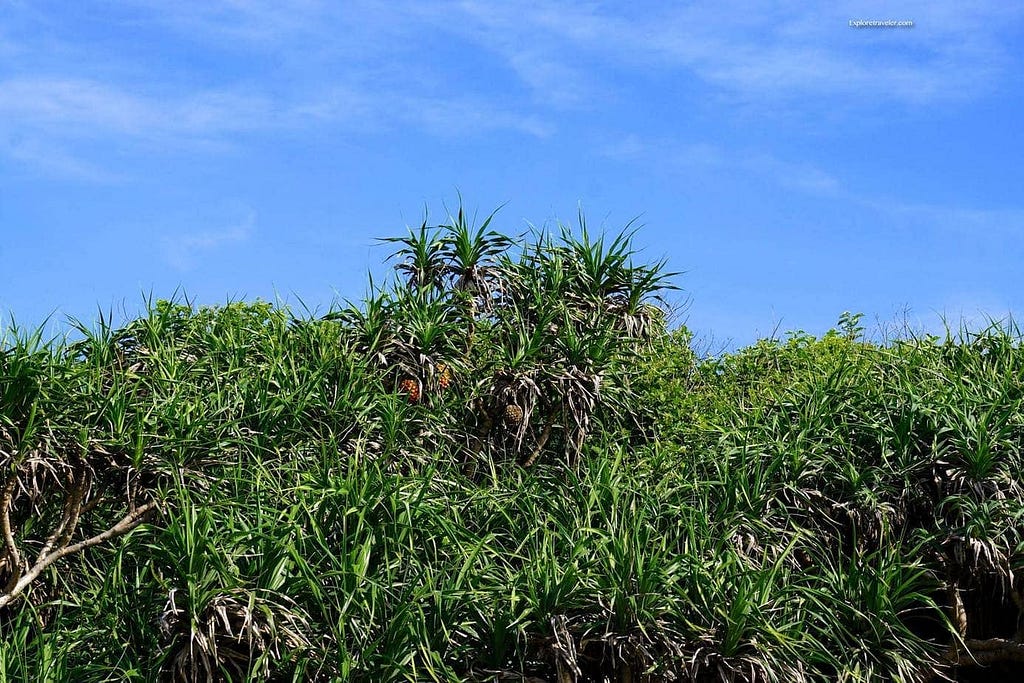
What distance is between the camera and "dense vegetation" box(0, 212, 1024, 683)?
6.77 meters

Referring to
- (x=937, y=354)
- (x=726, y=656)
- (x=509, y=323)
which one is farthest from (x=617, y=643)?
(x=937, y=354)

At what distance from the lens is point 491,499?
8406 mm

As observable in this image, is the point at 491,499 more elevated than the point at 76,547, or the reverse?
the point at 491,499

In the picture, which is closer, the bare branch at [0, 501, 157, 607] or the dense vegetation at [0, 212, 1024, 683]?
the dense vegetation at [0, 212, 1024, 683]

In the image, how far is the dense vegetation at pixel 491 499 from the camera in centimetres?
677

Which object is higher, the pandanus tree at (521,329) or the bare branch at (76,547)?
the pandanus tree at (521,329)

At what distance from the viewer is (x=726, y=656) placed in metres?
6.75

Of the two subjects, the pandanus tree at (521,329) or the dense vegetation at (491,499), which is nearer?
the dense vegetation at (491,499)

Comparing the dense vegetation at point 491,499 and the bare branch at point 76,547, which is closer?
the dense vegetation at point 491,499

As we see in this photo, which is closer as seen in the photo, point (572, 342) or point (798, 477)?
point (798, 477)

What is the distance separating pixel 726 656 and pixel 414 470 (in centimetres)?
298

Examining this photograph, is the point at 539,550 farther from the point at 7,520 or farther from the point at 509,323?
the point at 7,520

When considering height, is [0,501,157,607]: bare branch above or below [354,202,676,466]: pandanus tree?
below

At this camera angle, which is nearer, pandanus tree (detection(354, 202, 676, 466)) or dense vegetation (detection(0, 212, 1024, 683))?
dense vegetation (detection(0, 212, 1024, 683))
